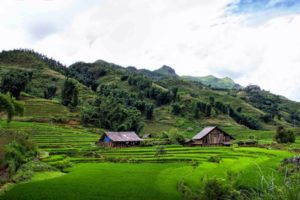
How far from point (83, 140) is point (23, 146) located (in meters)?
29.8

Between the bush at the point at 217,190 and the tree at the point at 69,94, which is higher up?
the tree at the point at 69,94

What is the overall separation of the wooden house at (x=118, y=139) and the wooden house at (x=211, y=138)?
1298cm

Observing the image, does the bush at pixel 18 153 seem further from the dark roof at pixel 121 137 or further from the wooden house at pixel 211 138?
the wooden house at pixel 211 138

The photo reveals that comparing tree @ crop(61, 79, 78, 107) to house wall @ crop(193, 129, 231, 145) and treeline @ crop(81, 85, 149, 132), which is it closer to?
treeline @ crop(81, 85, 149, 132)

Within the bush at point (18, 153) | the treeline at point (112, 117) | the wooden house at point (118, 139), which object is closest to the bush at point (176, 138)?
the wooden house at point (118, 139)

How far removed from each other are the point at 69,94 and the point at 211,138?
5815cm

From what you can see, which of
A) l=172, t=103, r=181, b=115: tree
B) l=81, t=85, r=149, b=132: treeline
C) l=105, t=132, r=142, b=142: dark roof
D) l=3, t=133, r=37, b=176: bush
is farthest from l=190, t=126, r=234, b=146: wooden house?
l=172, t=103, r=181, b=115: tree

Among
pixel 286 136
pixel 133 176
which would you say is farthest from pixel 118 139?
pixel 133 176

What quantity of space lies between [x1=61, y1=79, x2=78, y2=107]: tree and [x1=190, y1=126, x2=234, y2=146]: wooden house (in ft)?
177

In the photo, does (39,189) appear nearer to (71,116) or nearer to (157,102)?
(71,116)

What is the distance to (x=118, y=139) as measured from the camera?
8562cm

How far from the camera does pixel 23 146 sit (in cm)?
5275

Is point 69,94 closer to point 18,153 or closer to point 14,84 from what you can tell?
point 14,84

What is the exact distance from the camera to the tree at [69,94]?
12875 cm
